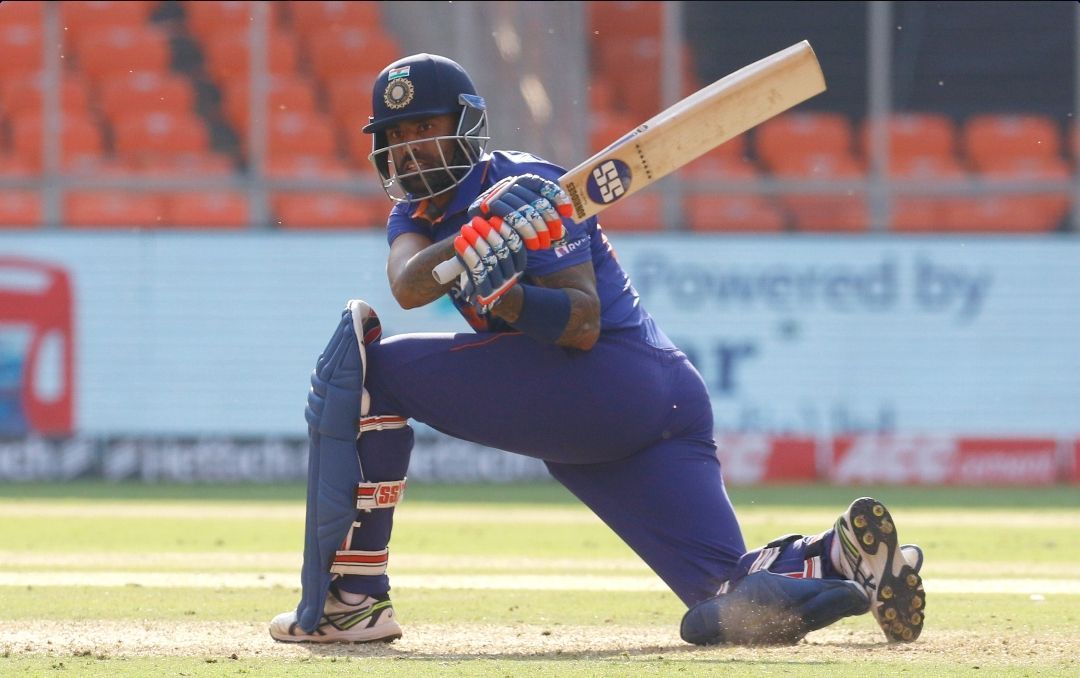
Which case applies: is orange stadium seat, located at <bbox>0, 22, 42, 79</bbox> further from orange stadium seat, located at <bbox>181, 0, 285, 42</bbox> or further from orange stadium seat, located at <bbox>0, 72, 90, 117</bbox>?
orange stadium seat, located at <bbox>181, 0, 285, 42</bbox>

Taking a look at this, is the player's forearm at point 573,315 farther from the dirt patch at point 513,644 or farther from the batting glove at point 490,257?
the dirt patch at point 513,644

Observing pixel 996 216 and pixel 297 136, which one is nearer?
pixel 996 216

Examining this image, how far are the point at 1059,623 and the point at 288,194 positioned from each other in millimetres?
7366

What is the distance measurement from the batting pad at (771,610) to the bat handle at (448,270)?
3.53 ft

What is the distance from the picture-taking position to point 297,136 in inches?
440

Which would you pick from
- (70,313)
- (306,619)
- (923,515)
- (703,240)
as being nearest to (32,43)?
(70,313)

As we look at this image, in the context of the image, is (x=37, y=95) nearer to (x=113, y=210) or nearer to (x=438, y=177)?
(x=113, y=210)

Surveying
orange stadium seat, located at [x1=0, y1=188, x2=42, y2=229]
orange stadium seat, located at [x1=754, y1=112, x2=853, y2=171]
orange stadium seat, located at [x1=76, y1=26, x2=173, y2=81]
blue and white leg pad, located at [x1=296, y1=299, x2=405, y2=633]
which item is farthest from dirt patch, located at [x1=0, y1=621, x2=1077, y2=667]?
orange stadium seat, located at [x1=76, y1=26, x2=173, y2=81]

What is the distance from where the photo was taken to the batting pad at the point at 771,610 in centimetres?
405

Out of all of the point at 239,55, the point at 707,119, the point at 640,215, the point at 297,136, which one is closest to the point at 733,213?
the point at 640,215

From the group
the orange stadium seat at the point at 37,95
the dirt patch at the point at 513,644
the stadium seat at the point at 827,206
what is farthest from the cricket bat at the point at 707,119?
the orange stadium seat at the point at 37,95

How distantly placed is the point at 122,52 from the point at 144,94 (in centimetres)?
33

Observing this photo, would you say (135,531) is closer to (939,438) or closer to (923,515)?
(923,515)

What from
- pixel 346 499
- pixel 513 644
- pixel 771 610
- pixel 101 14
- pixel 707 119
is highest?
pixel 101 14
